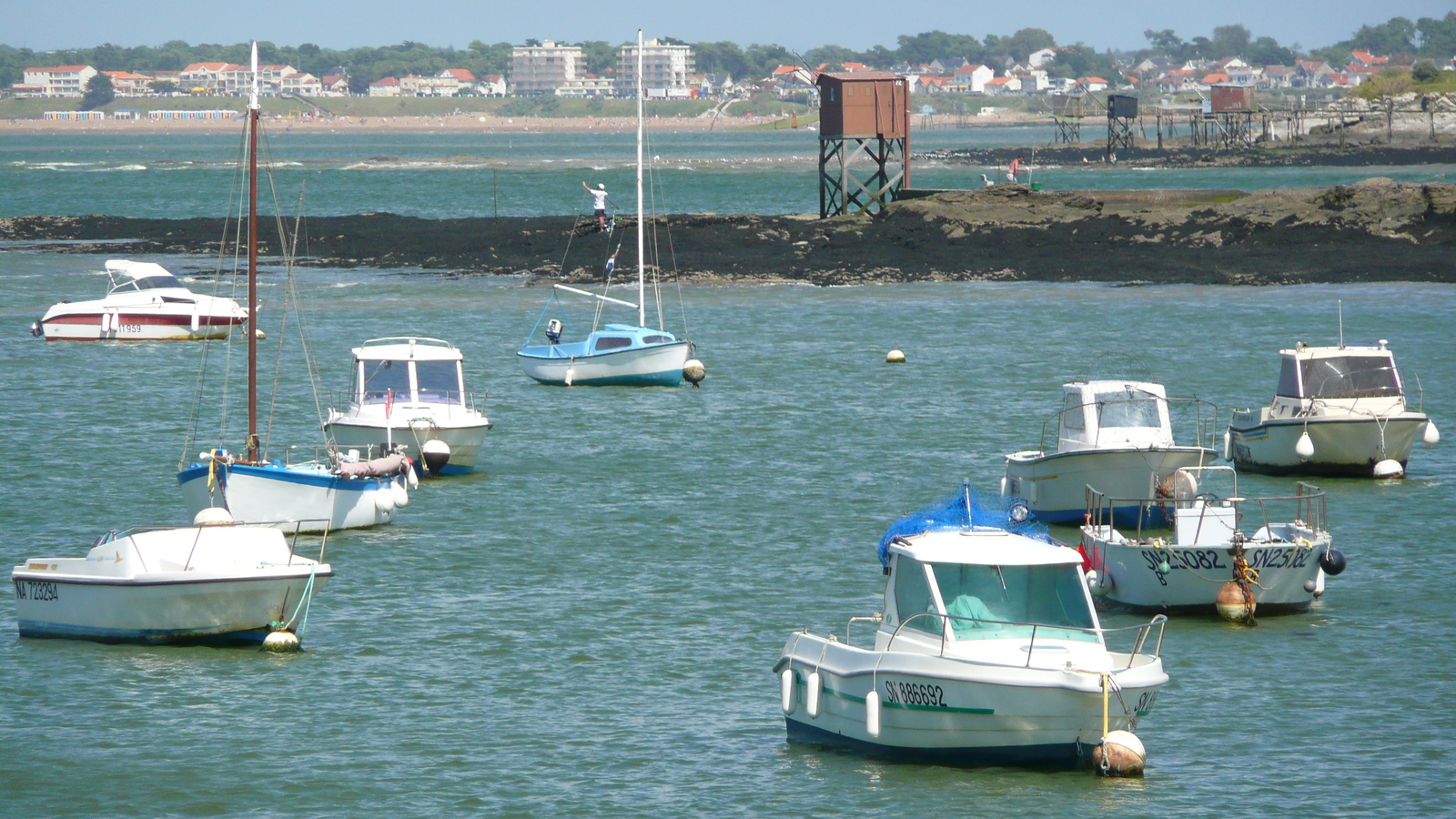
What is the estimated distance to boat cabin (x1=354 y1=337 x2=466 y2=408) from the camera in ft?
102

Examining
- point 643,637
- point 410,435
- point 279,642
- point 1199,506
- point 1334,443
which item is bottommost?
point 643,637

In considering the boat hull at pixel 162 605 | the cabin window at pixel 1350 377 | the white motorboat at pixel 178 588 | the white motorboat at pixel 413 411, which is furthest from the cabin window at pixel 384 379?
the cabin window at pixel 1350 377

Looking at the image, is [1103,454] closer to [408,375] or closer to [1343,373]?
[1343,373]

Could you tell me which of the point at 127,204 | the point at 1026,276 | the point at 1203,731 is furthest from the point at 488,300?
the point at 127,204

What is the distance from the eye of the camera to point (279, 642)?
66.6 feet

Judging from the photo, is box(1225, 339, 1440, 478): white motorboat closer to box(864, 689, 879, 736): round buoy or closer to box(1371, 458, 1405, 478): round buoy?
box(1371, 458, 1405, 478): round buoy

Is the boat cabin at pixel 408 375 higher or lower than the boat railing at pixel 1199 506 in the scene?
higher

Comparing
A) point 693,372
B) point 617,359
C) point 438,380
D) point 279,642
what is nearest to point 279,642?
point 279,642

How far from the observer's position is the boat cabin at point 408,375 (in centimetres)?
3122

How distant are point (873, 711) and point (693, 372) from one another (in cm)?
2773

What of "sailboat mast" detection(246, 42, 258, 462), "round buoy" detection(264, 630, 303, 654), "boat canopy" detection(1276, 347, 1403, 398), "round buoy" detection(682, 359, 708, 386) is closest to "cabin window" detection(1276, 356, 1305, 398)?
"boat canopy" detection(1276, 347, 1403, 398)

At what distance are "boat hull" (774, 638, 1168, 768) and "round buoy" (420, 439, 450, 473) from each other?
15720mm

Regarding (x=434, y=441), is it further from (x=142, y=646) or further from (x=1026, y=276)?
(x=1026, y=276)

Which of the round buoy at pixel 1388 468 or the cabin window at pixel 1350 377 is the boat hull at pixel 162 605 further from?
the round buoy at pixel 1388 468
